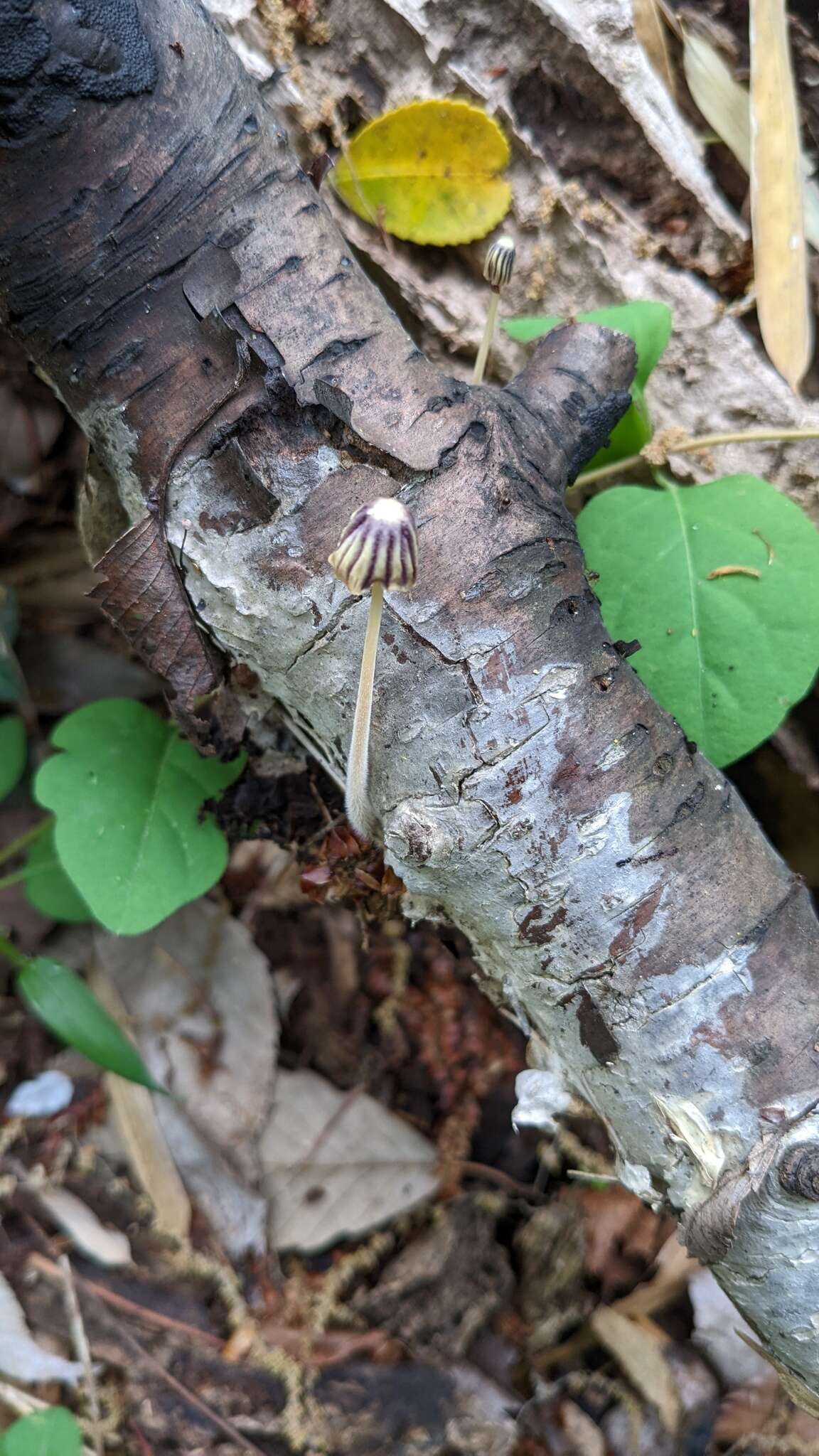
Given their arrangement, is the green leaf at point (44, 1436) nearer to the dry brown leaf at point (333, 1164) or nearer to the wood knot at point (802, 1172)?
the dry brown leaf at point (333, 1164)

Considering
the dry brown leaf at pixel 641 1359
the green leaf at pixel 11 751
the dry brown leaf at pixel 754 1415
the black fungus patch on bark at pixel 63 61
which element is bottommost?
A: the dry brown leaf at pixel 754 1415

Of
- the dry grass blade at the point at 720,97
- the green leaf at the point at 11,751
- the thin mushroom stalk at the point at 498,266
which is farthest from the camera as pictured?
the green leaf at the point at 11,751

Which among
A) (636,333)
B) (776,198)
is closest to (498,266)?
(636,333)

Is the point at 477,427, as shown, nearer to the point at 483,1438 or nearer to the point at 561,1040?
the point at 561,1040

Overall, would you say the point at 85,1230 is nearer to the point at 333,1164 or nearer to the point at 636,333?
the point at 333,1164

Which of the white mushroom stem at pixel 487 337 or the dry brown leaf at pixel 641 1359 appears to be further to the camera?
the dry brown leaf at pixel 641 1359

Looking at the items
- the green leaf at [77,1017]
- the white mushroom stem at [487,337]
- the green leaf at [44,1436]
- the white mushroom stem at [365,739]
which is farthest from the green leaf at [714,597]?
Result: the green leaf at [44,1436]
